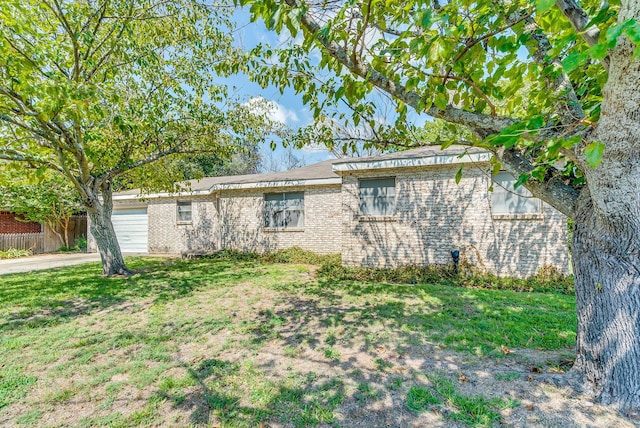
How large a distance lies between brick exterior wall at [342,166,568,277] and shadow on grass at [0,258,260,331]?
3735mm

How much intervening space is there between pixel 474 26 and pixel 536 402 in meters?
3.51

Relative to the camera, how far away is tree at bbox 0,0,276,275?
518 cm

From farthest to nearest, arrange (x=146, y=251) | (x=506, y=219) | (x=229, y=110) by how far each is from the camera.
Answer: (x=146, y=251), (x=229, y=110), (x=506, y=219)

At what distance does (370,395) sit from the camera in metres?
2.83

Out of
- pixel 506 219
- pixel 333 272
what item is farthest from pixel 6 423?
pixel 506 219

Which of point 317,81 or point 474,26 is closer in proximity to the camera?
point 474,26

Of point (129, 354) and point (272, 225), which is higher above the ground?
point (272, 225)

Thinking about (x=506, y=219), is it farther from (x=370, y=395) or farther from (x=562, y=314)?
(x=370, y=395)

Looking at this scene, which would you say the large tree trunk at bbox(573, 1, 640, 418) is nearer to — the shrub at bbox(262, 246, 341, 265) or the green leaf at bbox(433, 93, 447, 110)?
the green leaf at bbox(433, 93, 447, 110)

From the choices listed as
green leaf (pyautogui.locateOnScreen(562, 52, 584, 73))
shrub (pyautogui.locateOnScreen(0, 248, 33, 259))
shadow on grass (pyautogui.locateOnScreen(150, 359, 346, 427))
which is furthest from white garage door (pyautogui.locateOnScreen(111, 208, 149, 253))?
green leaf (pyautogui.locateOnScreen(562, 52, 584, 73))

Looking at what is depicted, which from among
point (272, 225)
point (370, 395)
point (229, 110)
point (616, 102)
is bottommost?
point (370, 395)

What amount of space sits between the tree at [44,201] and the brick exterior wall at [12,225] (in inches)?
22.1

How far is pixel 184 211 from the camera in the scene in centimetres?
1453

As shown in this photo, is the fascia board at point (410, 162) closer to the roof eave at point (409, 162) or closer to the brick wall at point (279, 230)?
the roof eave at point (409, 162)
